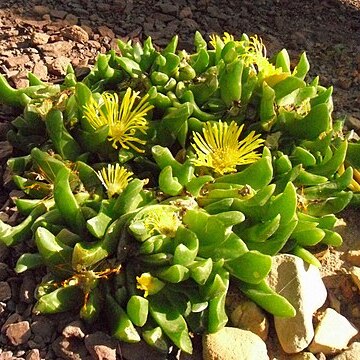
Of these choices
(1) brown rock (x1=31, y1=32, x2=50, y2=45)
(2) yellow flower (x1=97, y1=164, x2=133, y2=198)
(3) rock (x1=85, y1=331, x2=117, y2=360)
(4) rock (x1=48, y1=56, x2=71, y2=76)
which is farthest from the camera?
(1) brown rock (x1=31, y1=32, x2=50, y2=45)

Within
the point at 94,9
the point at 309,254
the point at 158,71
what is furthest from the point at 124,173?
the point at 94,9

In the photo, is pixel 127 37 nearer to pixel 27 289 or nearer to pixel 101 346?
pixel 27 289

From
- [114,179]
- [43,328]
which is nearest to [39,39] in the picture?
[114,179]

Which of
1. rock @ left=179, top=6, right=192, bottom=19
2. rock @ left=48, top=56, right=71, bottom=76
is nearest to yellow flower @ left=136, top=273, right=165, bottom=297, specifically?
rock @ left=48, top=56, right=71, bottom=76

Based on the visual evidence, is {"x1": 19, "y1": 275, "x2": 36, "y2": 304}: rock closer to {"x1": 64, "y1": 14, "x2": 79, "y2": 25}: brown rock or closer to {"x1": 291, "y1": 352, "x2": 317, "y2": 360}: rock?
{"x1": 291, "y1": 352, "x2": 317, "y2": 360}: rock

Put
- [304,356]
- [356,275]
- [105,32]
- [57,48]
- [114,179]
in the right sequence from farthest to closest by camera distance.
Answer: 1. [105,32]
2. [57,48]
3. [356,275]
4. [114,179]
5. [304,356]

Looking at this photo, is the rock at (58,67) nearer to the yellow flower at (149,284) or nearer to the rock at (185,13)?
the rock at (185,13)
